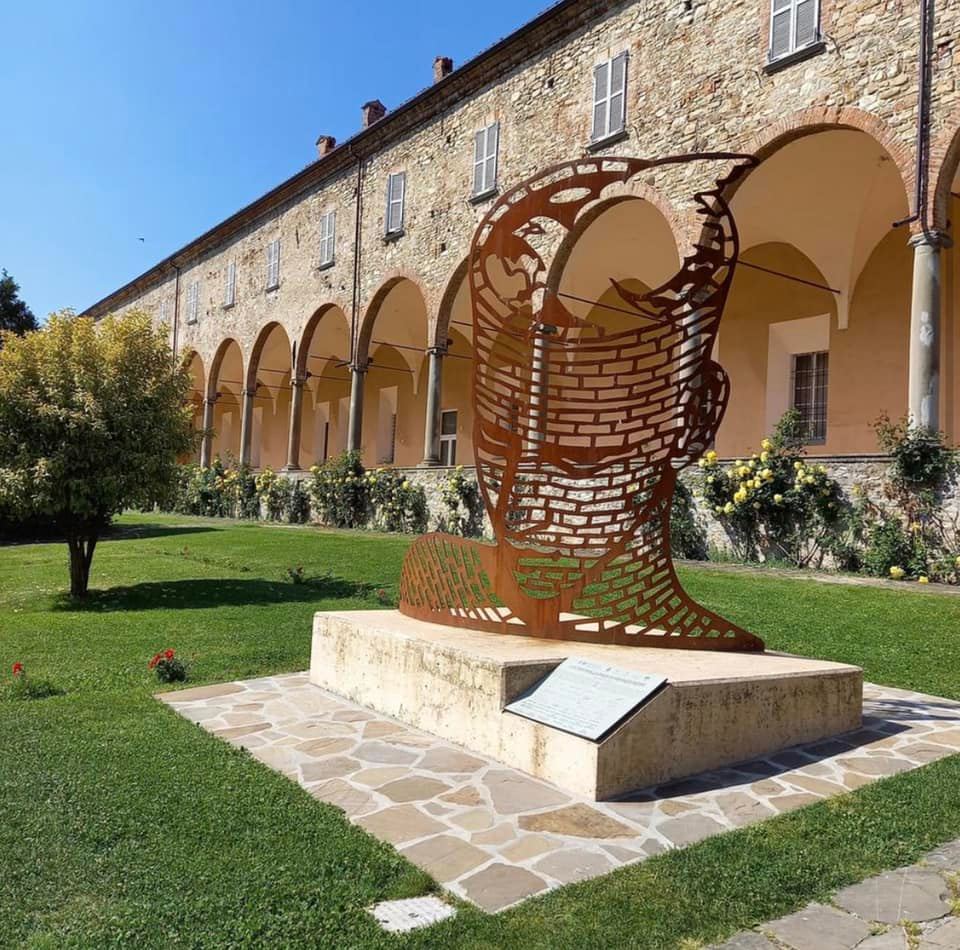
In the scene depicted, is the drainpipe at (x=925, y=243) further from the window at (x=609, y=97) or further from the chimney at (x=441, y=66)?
the chimney at (x=441, y=66)

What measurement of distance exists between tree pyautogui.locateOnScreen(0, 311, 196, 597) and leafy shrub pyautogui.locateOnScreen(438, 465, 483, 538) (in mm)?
6828

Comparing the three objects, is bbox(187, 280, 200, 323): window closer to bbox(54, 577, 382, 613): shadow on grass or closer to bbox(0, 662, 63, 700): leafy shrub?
bbox(54, 577, 382, 613): shadow on grass

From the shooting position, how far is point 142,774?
3.83 meters

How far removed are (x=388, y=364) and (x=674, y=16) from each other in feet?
48.6

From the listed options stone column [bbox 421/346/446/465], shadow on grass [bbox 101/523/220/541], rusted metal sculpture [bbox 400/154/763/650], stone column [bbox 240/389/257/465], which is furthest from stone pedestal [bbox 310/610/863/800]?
stone column [bbox 240/389/257/465]

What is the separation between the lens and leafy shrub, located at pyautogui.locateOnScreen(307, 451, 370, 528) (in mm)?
20141

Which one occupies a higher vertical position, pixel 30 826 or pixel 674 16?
pixel 674 16

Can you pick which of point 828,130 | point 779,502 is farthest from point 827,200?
point 779,502

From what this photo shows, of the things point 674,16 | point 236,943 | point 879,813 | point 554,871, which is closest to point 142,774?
point 236,943

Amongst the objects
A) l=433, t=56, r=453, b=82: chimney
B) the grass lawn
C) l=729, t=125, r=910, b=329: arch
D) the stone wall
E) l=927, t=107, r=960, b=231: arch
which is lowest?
the grass lawn

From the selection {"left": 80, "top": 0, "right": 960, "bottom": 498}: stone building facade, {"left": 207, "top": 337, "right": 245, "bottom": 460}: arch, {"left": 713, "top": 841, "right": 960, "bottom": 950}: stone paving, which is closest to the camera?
{"left": 713, "top": 841, "right": 960, "bottom": 950}: stone paving

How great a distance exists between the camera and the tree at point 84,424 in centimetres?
969

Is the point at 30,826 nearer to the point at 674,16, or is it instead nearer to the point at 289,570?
the point at 289,570

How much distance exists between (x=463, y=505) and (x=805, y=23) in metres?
9.92
